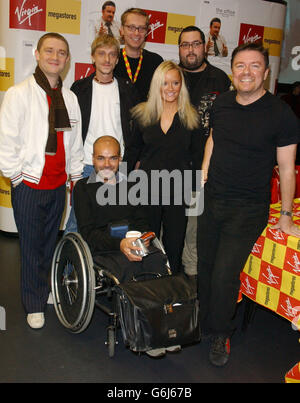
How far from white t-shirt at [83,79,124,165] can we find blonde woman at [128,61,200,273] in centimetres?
15

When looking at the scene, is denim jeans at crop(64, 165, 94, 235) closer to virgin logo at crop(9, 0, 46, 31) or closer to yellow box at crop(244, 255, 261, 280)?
yellow box at crop(244, 255, 261, 280)

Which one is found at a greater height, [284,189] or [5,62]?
[5,62]

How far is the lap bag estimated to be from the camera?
2.17 m

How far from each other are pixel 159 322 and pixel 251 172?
914mm

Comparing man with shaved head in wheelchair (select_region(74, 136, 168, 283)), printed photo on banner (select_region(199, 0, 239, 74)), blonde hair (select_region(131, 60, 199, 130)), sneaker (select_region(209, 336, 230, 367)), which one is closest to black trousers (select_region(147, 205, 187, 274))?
man with shaved head in wheelchair (select_region(74, 136, 168, 283))

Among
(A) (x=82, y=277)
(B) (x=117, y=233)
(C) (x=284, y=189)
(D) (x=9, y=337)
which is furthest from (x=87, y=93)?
(D) (x=9, y=337)

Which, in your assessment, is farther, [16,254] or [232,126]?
Result: [16,254]

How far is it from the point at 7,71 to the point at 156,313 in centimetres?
264

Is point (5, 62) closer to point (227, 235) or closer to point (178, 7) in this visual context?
point (178, 7)

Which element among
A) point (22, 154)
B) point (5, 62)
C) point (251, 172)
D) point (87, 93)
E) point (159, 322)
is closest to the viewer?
point (159, 322)

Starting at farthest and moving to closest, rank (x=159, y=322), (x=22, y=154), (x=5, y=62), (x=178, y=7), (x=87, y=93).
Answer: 1. (x=178, y=7)
2. (x=5, y=62)
3. (x=87, y=93)
4. (x=22, y=154)
5. (x=159, y=322)

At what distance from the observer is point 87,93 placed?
2.94m

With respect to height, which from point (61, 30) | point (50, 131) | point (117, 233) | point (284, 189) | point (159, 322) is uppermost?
point (61, 30)

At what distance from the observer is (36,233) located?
2695 mm
